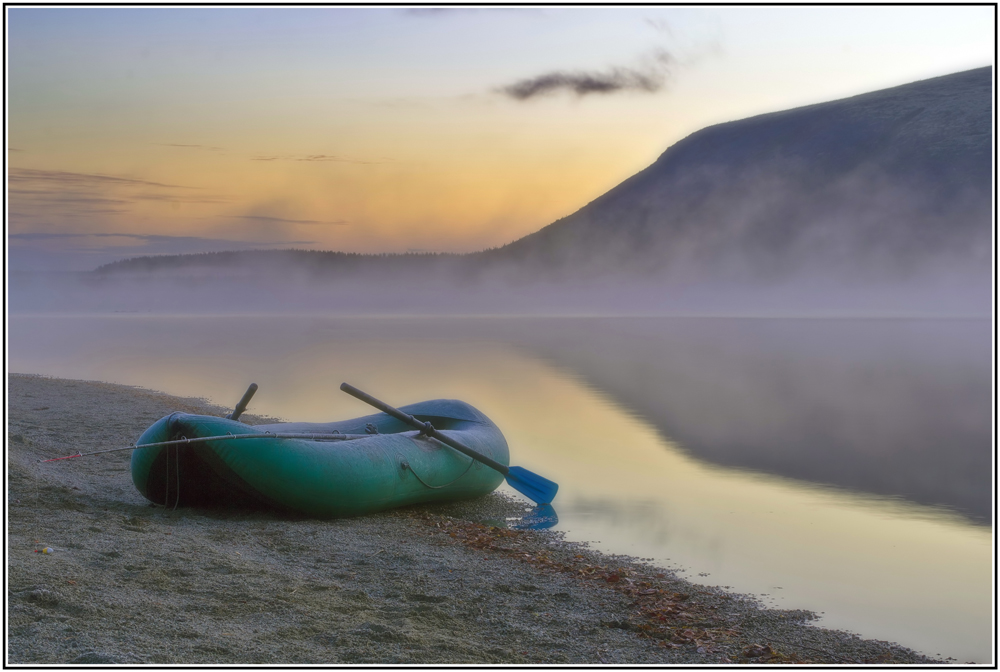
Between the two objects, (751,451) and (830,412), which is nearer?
(751,451)

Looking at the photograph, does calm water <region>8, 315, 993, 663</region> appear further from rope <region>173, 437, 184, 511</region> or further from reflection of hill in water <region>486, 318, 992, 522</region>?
rope <region>173, 437, 184, 511</region>

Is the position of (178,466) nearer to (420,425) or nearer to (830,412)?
(420,425)

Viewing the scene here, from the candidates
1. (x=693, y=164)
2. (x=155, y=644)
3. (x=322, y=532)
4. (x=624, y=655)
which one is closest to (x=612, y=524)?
(x=322, y=532)

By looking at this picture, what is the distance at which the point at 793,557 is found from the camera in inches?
317

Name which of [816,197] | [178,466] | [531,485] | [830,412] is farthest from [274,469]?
[816,197]

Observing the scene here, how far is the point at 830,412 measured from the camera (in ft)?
65.0

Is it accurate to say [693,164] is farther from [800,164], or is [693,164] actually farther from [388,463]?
[388,463]

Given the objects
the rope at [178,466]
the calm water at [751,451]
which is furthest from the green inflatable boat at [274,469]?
the calm water at [751,451]

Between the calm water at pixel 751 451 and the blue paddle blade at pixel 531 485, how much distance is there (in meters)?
0.40

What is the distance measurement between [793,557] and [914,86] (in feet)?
464

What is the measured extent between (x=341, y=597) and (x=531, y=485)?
4344 mm

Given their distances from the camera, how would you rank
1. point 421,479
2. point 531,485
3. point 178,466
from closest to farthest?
point 178,466
point 421,479
point 531,485

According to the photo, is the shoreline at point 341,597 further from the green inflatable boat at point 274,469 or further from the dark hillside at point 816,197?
the dark hillside at point 816,197

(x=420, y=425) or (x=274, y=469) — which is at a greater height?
(x=420, y=425)
